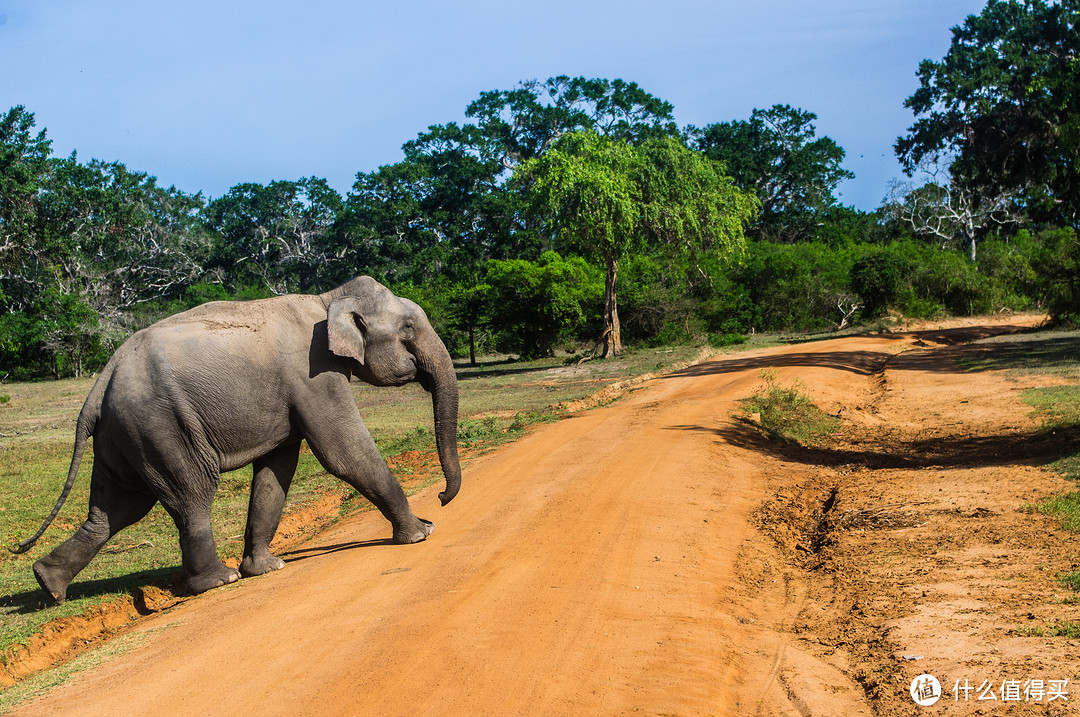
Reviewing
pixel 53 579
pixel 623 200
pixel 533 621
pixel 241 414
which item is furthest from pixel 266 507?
pixel 623 200

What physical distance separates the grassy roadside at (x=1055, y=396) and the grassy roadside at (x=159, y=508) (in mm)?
7463

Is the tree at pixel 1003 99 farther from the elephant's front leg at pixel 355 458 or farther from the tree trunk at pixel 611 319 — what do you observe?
the elephant's front leg at pixel 355 458

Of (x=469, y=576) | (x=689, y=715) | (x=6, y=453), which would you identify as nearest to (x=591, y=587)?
(x=469, y=576)

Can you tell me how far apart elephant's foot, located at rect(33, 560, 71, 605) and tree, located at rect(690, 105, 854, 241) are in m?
64.1

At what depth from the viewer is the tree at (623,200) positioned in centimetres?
2909

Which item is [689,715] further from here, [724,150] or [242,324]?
[724,150]

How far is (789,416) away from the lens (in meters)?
15.5

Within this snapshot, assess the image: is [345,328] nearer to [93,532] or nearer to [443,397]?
[443,397]

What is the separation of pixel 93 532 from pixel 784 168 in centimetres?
6651

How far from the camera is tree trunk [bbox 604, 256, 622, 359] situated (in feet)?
107

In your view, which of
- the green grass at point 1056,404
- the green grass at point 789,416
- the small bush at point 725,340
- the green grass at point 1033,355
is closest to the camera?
the green grass at point 1056,404

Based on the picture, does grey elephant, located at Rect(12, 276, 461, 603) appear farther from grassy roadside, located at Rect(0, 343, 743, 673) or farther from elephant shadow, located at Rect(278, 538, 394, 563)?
grassy roadside, located at Rect(0, 343, 743, 673)

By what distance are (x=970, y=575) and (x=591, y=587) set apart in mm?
2986

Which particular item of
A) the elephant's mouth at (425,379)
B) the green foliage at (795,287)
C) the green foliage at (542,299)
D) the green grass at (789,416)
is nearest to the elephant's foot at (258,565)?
the elephant's mouth at (425,379)
